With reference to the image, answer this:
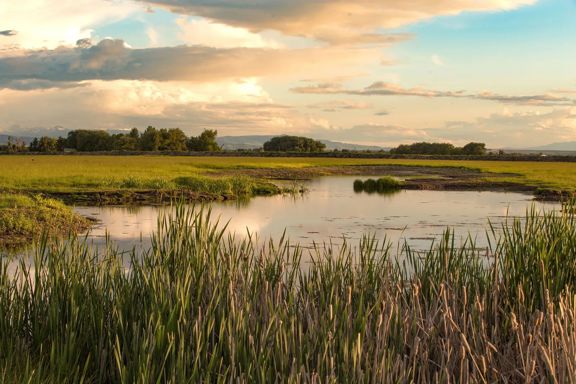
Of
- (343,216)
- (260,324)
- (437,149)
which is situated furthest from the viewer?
(437,149)

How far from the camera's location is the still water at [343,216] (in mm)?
18250

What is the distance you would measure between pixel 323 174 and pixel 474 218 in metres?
29.0

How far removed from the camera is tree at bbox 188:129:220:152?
11793cm

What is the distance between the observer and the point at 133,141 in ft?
379

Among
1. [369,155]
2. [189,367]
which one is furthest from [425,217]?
[369,155]

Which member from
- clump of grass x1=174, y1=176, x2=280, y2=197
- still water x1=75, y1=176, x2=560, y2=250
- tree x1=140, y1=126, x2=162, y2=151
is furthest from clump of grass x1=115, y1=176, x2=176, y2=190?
tree x1=140, y1=126, x2=162, y2=151

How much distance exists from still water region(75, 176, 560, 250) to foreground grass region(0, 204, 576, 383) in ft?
24.4

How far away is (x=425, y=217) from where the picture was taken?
23.1 metres

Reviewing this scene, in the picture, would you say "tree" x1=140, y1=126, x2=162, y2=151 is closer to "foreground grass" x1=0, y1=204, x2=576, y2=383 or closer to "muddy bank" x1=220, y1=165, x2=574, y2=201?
"muddy bank" x1=220, y1=165, x2=574, y2=201

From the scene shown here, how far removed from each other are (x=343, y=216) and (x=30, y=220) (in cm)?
978

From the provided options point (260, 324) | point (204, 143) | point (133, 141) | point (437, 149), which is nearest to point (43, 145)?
point (133, 141)

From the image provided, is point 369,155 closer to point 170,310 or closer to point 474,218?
point 474,218

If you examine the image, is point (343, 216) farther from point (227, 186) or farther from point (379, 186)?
point (379, 186)

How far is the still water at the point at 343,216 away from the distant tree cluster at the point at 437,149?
71.5 metres
